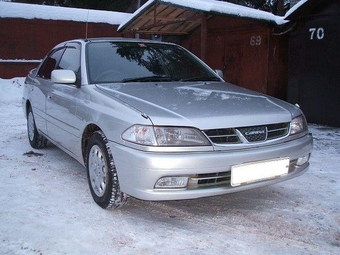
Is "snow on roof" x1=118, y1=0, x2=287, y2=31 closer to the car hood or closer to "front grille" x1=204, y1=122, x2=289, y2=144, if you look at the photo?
the car hood

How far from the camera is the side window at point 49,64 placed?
4.93 metres

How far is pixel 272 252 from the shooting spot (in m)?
2.64

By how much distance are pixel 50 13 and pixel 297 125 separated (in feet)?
40.4

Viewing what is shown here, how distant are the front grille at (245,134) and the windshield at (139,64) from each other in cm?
127

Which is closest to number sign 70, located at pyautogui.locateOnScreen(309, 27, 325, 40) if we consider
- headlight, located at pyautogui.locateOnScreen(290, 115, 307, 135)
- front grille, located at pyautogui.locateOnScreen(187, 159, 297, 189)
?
headlight, located at pyautogui.locateOnScreen(290, 115, 307, 135)

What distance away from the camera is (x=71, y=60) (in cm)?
435

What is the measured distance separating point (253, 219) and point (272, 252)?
1.85 feet

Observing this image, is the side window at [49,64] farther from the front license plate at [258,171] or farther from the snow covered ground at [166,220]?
the front license plate at [258,171]

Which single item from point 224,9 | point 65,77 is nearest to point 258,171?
point 65,77

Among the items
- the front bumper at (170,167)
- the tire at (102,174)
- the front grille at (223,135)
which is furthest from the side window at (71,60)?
the front grille at (223,135)

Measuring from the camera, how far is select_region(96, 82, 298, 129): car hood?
2.90 metres

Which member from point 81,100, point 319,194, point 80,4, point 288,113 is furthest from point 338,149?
point 80,4

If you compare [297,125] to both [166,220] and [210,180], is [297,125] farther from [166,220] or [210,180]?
[166,220]

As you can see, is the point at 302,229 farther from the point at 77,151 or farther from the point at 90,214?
the point at 77,151
